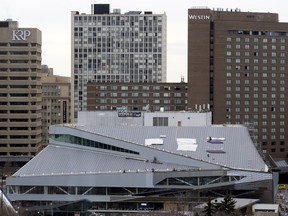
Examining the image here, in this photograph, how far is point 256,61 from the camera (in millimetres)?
164250

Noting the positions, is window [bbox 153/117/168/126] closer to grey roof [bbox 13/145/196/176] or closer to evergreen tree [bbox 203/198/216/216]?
grey roof [bbox 13/145/196/176]

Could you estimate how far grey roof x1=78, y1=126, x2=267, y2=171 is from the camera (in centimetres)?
9806

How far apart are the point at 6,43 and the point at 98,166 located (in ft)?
218

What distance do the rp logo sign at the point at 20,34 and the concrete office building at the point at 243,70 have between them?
34967mm

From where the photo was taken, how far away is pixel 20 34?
511 feet

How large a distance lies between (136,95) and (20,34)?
31.7 m

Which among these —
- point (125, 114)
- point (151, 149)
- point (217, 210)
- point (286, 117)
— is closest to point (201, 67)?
point (286, 117)

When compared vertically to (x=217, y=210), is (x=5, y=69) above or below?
above

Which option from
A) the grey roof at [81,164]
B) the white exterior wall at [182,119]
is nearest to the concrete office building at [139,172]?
the grey roof at [81,164]

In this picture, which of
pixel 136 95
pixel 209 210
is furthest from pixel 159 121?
pixel 136 95

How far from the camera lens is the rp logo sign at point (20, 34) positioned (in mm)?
155500

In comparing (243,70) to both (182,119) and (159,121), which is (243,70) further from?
(159,121)

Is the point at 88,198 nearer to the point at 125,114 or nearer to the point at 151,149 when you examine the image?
the point at 151,149

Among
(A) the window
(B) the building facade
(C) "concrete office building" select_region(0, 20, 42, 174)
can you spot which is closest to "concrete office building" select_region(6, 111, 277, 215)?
(A) the window
